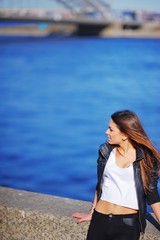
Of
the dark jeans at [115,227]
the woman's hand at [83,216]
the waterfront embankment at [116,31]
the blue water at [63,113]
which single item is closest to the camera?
the dark jeans at [115,227]

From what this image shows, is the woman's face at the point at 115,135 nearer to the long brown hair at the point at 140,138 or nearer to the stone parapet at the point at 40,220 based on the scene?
the long brown hair at the point at 140,138

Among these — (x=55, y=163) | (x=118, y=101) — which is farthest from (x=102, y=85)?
(x=55, y=163)

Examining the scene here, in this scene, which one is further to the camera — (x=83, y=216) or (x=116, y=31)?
(x=116, y=31)

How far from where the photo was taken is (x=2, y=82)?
2342 centimetres

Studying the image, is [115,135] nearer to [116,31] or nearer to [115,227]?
[115,227]

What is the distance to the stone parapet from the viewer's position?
232 cm

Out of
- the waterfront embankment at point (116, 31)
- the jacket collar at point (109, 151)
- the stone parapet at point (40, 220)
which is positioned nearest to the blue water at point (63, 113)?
the stone parapet at point (40, 220)

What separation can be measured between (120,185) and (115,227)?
0.54ft

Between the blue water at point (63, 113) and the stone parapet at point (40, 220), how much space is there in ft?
17.6

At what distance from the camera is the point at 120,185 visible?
6.50 ft

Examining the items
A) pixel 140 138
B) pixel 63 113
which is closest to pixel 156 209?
pixel 140 138

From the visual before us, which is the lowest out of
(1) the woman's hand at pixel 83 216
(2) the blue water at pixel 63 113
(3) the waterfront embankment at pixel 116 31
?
(2) the blue water at pixel 63 113

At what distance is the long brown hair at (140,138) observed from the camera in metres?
1.97

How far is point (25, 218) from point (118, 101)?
15.0 metres
